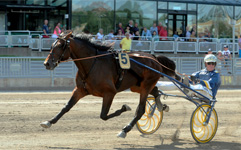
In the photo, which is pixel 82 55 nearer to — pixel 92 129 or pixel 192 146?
pixel 92 129

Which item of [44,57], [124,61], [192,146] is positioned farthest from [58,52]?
[44,57]

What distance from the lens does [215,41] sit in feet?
68.7

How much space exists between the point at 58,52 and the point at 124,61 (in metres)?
1.08

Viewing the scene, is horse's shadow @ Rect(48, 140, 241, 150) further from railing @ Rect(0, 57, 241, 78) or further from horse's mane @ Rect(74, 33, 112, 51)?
railing @ Rect(0, 57, 241, 78)

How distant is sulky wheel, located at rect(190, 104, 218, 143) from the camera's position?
6781 mm

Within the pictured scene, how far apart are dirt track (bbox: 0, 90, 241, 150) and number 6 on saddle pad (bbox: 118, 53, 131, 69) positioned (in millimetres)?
1198

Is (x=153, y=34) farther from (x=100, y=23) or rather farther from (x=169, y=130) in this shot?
(x=169, y=130)

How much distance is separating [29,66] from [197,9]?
41.6ft

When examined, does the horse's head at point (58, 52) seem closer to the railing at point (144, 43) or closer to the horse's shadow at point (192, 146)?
the horse's shadow at point (192, 146)

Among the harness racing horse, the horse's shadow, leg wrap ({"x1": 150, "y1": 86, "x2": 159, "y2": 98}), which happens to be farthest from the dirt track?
leg wrap ({"x1": 150, "y1": 86, "x2": 159, "y2": 98})

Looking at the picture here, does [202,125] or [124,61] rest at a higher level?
[124,61]

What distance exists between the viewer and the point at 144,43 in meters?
19.0

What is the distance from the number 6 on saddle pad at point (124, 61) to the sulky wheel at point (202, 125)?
1319mm

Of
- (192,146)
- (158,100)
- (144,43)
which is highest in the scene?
(144,43)
